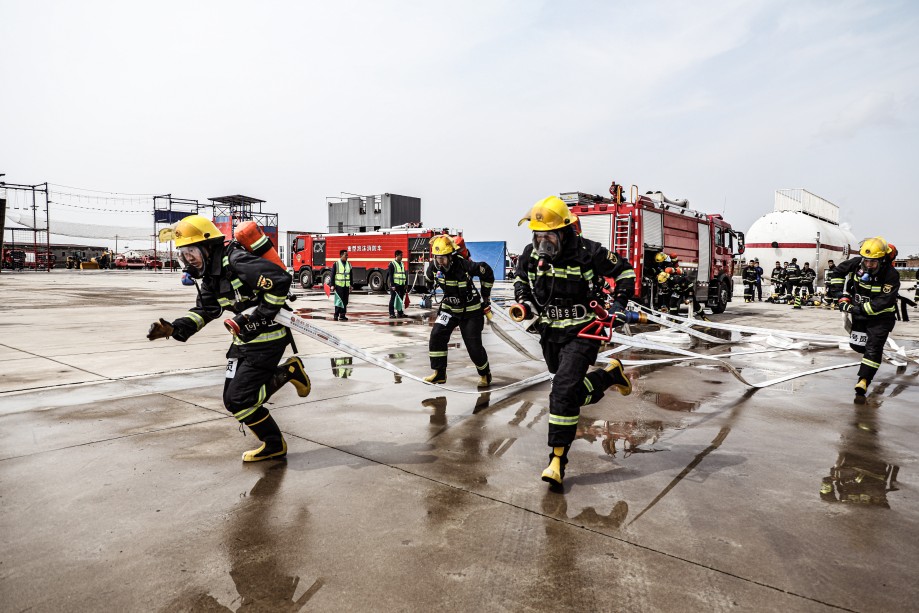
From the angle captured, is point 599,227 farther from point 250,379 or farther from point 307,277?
point 307,277

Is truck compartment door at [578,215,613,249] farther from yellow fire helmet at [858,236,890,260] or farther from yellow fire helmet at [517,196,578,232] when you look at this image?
yellow fire helmet at [517,196,578,232]

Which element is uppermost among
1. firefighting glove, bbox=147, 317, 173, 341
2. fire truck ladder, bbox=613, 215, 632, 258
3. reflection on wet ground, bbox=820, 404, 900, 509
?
fire truck ladder, bbox=613, 215, 632, 258

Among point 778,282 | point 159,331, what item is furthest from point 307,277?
point 159,331

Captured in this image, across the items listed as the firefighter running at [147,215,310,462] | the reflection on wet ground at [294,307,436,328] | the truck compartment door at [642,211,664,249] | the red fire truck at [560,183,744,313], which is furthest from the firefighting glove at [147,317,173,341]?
the truck compartment door at [642,211,664,249]

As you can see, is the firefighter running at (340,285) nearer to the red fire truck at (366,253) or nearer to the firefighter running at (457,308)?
the firefighter running at (457,308)

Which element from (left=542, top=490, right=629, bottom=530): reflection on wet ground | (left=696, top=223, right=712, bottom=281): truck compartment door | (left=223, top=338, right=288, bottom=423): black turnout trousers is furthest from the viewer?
(left=696, top=223, right=712, bottom=281): truck compartment door

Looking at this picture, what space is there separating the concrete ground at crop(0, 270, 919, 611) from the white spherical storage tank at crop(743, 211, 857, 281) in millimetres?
24156

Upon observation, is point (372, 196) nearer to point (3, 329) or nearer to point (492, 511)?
point (3, 329)

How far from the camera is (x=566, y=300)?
3.72m

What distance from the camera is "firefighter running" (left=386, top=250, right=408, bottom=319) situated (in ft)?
40.7

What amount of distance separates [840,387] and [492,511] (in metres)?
5.43

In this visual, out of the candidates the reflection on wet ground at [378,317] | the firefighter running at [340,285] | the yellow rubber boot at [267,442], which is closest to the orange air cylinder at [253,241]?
the yellow rubber boot at [267,442]

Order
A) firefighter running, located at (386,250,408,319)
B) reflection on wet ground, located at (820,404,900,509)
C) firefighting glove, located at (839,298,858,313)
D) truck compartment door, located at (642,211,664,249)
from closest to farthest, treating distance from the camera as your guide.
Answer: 1. reflection on wet ground, located at (820,404,900,509)
2. firefighting glove, located at (839,298,858,313)
3. firefighter running, located at (386,250,408,319)
4. truck compartment door, located at (642,211,664,249)

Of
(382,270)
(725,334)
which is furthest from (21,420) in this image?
(382,270)
